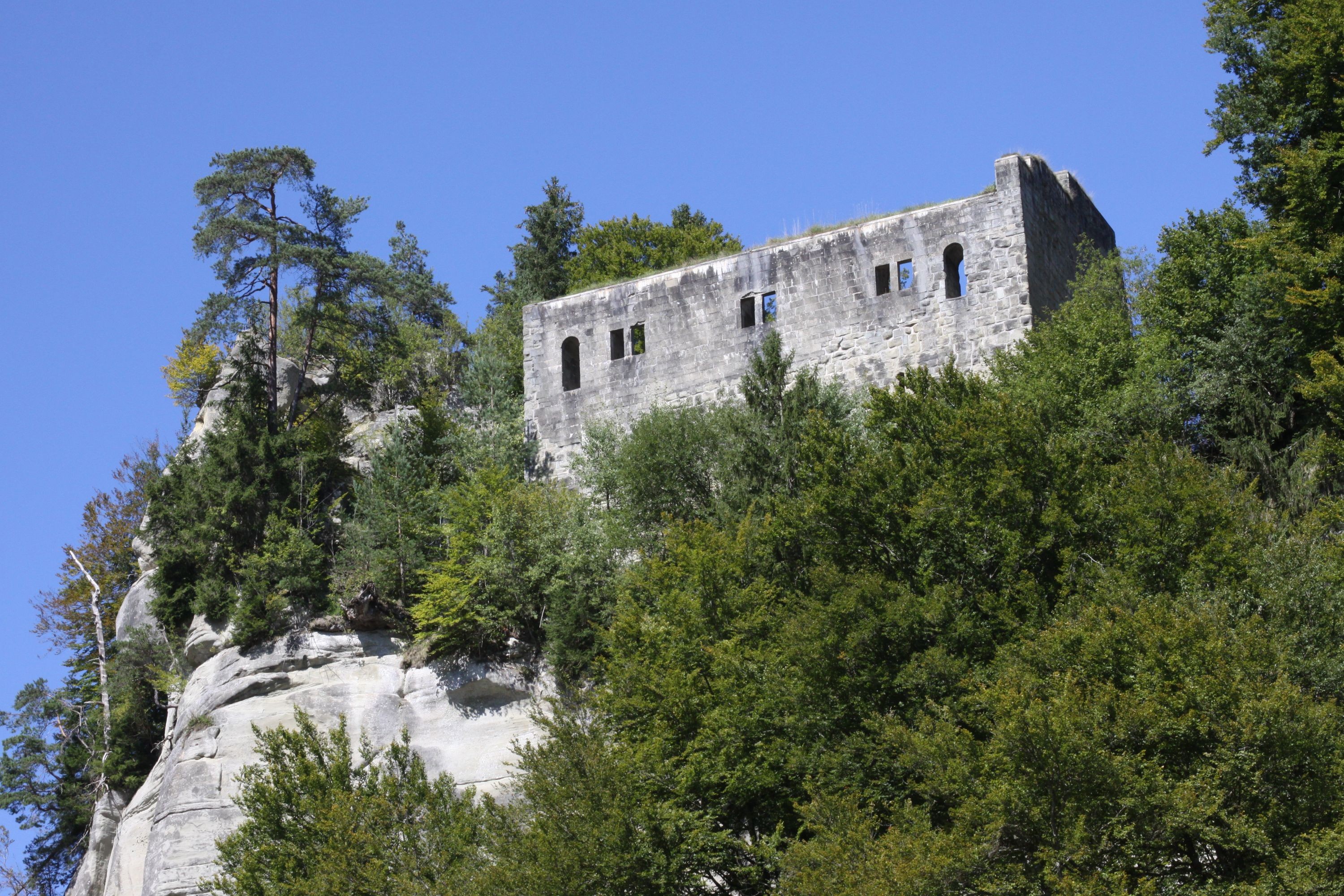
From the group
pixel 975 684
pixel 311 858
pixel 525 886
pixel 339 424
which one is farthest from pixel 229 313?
pixel 975 684

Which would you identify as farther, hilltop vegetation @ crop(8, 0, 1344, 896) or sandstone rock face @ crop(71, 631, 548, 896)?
sandstone rock face @ crop(71, 631, 548, 896)

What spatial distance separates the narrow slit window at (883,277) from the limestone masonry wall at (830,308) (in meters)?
0.05

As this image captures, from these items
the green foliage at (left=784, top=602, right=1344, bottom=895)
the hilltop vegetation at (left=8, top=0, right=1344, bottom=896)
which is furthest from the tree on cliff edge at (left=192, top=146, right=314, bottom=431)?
the green foliage at (left=784, top=602, right=1344, bottom=895)

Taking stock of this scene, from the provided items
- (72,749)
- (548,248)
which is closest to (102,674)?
(72,749)

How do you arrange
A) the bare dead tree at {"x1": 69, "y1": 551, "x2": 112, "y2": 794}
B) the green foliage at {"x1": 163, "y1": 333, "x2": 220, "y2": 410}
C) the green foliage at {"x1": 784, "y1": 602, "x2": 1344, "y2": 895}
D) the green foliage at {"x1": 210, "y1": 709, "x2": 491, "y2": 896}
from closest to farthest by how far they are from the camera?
the green foliage at {"x1": 784, "y1": 602, "x2": 1344, "y2": 895} → the green foliage at {"x1": 210, "y1": 709, "x2": 491, "y2": 896} → the bare dead tree at {"x1": 69, "y1": 551, "x2": 112, "y2": 794} → the green foliage at {"x1": 163, "y1": 333, "x2": 220, "y2": 410}

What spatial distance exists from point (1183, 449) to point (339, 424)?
22.7 metres

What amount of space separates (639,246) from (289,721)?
23.6 meters

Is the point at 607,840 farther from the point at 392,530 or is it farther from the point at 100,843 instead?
the point at 100,843

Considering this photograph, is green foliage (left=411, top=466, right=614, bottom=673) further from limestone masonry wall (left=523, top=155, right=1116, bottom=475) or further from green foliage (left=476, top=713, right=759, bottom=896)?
green foliage (left=476, top=713, right=759, bottom=896)

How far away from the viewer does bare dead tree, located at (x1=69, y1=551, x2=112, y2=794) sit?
3828 cm

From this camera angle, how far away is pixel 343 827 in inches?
1040

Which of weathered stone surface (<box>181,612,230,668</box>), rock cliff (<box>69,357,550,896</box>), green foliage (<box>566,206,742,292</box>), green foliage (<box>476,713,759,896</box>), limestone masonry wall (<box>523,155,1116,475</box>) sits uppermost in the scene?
green foliage (<box>566,206,742,292</box>)

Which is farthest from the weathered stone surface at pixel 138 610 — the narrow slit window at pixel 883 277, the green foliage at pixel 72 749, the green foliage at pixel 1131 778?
the green foliage at pixel 1131 778

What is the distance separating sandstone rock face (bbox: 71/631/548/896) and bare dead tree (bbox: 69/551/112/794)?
120 inches
